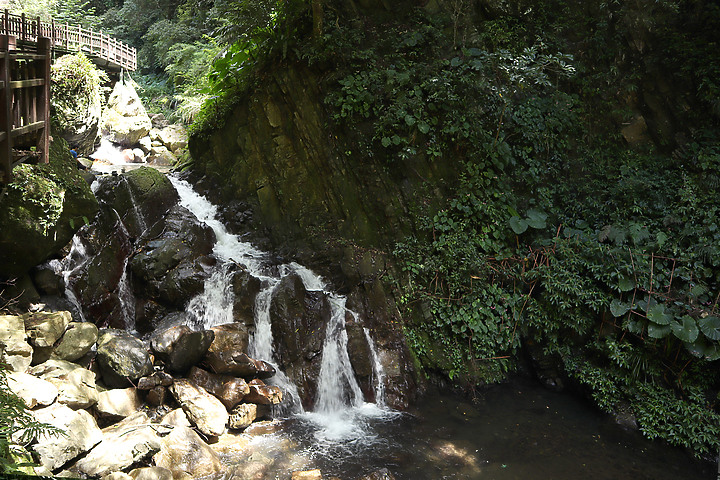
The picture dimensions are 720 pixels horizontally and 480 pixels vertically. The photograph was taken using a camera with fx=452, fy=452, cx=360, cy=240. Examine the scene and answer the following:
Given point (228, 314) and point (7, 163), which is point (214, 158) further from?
point (7, 163)

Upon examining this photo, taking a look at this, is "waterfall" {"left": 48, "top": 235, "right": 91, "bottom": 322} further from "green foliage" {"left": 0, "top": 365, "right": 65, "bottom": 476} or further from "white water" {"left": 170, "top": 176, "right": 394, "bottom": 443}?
→ "green foliage" {"left": 0, "top": 365, "right": 65, "bottom": 476}

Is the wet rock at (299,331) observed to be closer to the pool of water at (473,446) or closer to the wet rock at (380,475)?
the pool of water at (473,446)

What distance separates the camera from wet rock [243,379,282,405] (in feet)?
21.9

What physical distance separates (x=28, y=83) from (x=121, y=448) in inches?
171

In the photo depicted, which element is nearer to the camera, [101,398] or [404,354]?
[101,398]

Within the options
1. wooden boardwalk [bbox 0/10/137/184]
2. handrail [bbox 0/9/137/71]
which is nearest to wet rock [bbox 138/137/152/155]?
handrail [bbox 0/9/137/71]

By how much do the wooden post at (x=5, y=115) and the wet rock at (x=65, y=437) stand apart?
2.55 metres

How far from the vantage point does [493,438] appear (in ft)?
21.8

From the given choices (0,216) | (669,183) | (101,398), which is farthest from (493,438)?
(0,216)

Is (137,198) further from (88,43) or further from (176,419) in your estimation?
(88,43)

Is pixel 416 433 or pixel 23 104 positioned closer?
pixel 23 104

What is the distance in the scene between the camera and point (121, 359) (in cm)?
621

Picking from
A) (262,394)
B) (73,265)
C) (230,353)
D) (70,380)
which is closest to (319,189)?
(230,353)

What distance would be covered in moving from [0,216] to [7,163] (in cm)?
164
